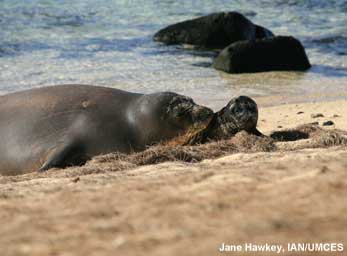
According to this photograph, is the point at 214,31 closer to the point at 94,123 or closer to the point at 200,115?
the point at 200,115

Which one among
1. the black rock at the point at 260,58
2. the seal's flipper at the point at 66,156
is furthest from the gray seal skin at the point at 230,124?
the black rock at the point at 260,58

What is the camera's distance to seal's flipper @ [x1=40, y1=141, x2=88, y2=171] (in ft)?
17.6

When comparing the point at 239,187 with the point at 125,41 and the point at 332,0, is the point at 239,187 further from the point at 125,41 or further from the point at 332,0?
the point at 332,0

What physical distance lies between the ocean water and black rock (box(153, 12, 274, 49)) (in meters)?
0.57

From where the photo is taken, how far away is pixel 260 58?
11.6 m

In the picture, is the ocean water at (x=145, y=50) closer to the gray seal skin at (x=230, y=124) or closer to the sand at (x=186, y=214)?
the gray seal skin at (x=230, y=124)

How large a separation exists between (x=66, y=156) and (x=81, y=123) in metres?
0.47

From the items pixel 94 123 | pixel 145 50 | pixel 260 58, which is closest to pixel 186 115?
pixel 94 123

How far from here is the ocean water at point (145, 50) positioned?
978 cm

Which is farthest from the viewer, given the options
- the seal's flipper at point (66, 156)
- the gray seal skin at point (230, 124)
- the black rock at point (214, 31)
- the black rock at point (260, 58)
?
the black rock at point (214, 31)

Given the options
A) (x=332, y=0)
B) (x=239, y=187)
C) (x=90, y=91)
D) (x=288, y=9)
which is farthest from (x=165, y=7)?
(x=239, y=187)

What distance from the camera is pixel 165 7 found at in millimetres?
19234

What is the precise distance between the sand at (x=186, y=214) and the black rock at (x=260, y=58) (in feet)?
27.9

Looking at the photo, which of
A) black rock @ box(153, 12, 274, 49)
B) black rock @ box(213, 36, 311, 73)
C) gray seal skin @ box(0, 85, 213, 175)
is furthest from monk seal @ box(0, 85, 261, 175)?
black rock @ box(153, 12, 274, 49)
